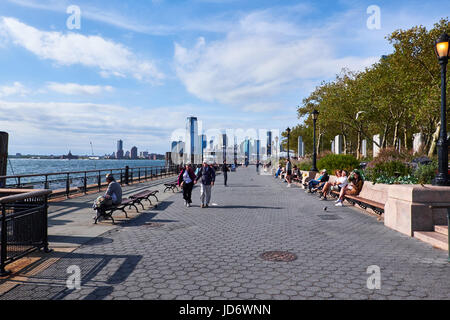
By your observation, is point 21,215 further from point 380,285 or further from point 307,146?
point 307,146

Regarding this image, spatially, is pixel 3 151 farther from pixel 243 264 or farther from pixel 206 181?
pixel 243 264

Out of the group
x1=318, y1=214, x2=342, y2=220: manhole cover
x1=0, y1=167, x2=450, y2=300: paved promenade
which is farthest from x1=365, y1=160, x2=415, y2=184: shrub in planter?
x1=0, y1=167, x2=450, y2=300: paved promenade

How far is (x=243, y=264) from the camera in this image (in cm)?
589

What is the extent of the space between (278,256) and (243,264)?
33.5 inches

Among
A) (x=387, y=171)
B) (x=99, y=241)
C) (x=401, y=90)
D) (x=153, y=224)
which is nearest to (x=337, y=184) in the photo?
(x=387, y=171)

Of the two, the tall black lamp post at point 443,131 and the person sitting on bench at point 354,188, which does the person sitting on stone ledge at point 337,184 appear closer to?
the person sitting on bench at point 354,188

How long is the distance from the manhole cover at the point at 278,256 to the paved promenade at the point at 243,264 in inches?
5.6

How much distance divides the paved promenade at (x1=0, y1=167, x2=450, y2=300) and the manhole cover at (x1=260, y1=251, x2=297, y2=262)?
14cm

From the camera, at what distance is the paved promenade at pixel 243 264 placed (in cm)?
464

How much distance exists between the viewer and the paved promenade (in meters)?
4.64

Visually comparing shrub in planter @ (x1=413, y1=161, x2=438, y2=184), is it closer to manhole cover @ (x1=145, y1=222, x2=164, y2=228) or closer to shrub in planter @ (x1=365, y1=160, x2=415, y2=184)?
shrub in planter @ (x1=365, y1=160, x2=415, y2=184)
